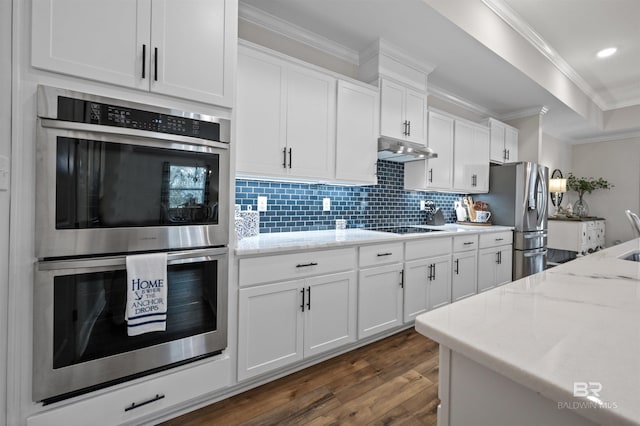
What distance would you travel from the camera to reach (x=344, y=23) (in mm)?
2426

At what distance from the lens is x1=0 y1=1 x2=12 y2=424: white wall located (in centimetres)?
112

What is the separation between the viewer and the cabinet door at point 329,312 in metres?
1.96

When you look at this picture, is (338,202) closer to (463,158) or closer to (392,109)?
(392,109)

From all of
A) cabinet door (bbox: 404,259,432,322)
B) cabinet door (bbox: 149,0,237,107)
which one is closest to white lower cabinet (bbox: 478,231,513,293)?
cabinet door (bbox: 404,259,432,322)

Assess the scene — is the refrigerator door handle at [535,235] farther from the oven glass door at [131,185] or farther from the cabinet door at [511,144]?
the oven glass door at [131,185]

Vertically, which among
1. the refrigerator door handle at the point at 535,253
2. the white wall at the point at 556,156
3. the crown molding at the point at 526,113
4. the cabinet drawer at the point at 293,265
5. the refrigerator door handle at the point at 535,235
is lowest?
the refrigerator door handle at the point at 535,253

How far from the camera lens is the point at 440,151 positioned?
3400mm

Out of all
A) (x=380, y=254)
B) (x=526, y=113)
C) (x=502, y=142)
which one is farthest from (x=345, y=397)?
(x=526, y=113)

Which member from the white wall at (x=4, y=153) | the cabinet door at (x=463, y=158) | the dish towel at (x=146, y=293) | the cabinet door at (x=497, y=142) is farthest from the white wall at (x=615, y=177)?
the white wall at (x=4, y=153)

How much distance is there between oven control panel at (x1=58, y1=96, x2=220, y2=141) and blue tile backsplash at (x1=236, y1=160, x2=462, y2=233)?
775 mm

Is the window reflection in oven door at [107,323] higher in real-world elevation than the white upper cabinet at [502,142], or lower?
lower

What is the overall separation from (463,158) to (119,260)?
3.69 m

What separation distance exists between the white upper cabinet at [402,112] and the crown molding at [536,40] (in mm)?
922

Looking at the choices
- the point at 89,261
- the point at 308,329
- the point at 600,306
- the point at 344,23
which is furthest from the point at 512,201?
the point at 89,261
